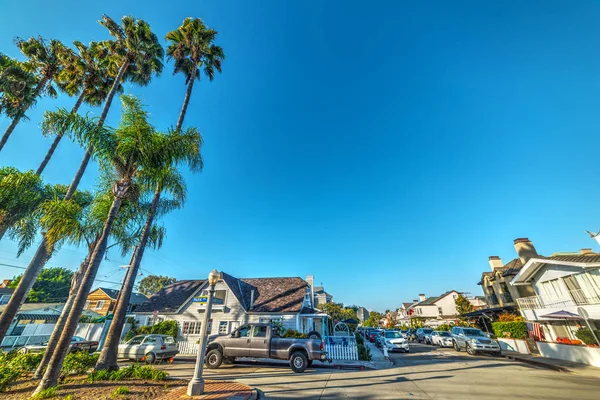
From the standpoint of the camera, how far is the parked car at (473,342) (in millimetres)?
17156

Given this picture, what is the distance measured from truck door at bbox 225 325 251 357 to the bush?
2197cm

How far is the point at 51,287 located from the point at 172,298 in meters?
57.2

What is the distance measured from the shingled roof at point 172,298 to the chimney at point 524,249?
35.8 m

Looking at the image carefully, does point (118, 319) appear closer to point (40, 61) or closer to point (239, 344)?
point (239, 344)

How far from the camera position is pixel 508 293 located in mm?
30031

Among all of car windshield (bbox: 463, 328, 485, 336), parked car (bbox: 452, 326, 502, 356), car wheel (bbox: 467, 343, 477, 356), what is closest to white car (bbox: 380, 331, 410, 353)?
parked car (bbox: 452, 326, 502, 356)

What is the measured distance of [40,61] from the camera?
1591cm

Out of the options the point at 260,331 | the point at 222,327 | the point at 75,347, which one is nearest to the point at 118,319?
the point at 260,331

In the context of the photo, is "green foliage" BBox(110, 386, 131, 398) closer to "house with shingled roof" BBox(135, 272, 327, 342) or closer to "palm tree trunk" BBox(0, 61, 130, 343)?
"palm tree trunk" BBox(0, 61, 130, 343)

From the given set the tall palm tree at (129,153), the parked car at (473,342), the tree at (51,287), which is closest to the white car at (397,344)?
the parked car at (473,342)

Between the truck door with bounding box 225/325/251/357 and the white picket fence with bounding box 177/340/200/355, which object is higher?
the truck door with bounding box 225/325/251/357

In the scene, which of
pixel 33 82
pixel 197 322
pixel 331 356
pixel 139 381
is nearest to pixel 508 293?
pixel 331 356

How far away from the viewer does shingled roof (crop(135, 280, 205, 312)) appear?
22516mm

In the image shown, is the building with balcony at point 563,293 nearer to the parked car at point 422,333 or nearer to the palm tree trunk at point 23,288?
the parked car at point 422,333
